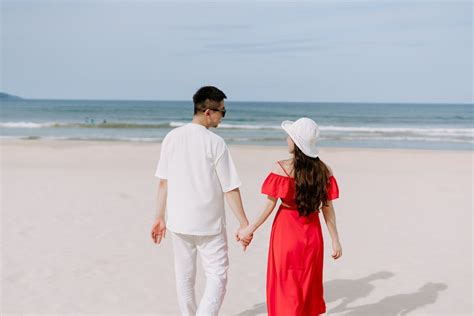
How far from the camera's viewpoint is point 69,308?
522 cm

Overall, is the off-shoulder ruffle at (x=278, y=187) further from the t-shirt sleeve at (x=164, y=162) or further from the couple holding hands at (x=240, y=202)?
the t-shirt sleeve at (x=164, y=162)

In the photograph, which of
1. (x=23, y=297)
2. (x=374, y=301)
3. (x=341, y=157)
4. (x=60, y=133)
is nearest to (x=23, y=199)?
(x=23, y=297)

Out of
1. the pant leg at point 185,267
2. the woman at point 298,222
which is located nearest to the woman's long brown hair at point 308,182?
the woman at point 298,222

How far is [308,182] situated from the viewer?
3912mm

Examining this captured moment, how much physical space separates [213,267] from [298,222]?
0.62 metres

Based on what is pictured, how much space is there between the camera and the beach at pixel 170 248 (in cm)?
549

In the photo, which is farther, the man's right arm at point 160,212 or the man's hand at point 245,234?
the man's right arm at point 160,212

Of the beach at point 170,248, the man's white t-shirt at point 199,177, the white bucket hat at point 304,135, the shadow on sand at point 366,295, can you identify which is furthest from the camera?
the beach at point 170,248

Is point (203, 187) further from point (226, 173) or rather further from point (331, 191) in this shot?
point (331, 191)

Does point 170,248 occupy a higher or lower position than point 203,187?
lower

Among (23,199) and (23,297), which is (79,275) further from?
(23,199)

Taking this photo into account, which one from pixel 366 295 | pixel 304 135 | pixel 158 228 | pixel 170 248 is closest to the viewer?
pixel 304 135

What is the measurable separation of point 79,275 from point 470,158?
14.1 m

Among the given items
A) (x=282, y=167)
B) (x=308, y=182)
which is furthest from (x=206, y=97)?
(x=308, y=182)
